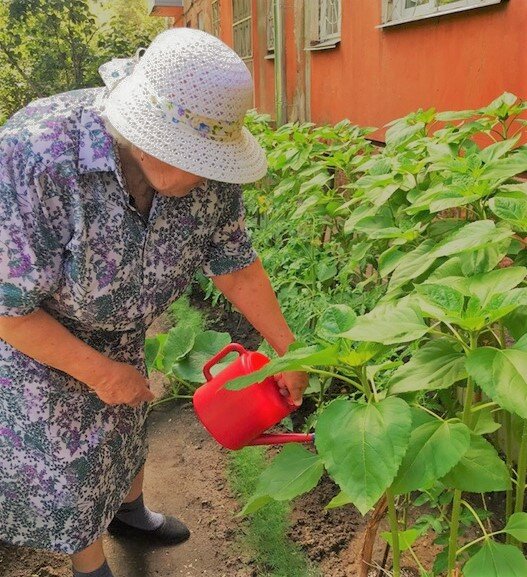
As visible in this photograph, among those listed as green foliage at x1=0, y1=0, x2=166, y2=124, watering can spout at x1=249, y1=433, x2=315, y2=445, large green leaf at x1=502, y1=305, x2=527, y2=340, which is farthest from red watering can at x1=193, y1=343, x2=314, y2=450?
green foliage at x1=0, y1=0, x2=166, y2=124

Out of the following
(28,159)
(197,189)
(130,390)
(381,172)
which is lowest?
(130,390)

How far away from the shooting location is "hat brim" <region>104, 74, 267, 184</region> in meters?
1.30

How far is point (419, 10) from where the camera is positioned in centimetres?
378

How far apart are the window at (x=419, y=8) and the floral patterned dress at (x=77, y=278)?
6.60 ft

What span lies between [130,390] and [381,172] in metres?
1.11

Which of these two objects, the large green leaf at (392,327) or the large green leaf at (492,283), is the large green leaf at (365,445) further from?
the large green leaf at (492,283)

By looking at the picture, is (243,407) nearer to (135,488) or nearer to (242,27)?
(135,488)

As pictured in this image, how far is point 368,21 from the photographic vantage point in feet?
14.8

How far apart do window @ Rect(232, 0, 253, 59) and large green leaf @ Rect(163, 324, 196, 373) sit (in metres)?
7.13

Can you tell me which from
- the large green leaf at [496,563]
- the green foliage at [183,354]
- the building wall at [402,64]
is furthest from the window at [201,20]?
the large green leaf at [496,563]

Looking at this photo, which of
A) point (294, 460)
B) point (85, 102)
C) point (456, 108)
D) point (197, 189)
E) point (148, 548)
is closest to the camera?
point (294, 460)

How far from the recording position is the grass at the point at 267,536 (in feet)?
6.96

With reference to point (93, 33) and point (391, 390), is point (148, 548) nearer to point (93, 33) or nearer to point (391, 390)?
point (391, 390)

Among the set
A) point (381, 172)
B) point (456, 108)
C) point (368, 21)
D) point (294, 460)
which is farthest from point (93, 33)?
point (294, 460)
